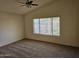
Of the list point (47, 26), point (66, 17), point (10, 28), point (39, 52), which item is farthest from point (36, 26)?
point (39, 52)

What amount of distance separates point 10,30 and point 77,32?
4.31 meters

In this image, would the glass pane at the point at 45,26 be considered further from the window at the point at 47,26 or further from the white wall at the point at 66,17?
the white wall at the point at 66,17

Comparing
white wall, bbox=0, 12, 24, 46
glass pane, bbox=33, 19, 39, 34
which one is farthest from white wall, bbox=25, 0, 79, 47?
white wall, bbox=0, 12, 24, 46

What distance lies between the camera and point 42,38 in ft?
19.9

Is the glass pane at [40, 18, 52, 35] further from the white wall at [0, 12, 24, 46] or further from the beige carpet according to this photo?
the white wall at [0, 12, 24, 46]

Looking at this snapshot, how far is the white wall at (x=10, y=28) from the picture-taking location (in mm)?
4996

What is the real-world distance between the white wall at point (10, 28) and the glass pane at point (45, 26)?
1.74 meters

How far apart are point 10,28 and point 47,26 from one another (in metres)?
2.62

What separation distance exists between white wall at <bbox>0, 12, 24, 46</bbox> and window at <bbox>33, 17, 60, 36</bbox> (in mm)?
1198

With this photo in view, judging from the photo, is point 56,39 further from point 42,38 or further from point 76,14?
point 76,14

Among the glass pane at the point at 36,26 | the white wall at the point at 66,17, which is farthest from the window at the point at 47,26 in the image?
the white wall at the point at 66,17

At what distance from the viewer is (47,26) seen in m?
5.87

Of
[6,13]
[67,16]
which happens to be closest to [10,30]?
[6,13]

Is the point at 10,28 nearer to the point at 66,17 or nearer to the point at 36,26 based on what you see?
the point at 36,26
